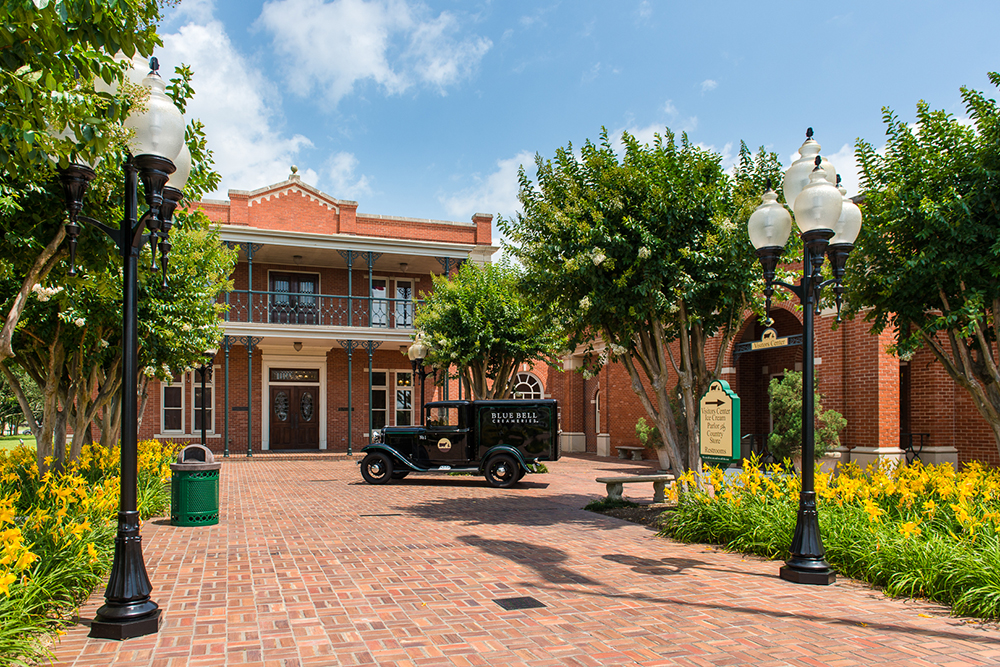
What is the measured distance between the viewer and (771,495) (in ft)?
27.9

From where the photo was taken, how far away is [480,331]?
1745 centimetres

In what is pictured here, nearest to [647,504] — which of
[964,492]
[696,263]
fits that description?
[696,263]

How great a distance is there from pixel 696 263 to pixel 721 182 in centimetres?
156

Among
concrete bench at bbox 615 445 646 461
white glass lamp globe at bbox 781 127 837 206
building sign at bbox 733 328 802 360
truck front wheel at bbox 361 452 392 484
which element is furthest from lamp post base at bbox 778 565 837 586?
concrete bench at bbox 615 445 646 461

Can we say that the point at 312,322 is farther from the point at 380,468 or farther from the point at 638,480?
the point at 638,480

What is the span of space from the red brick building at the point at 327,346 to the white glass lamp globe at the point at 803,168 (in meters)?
12.3

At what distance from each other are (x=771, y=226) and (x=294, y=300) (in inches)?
766

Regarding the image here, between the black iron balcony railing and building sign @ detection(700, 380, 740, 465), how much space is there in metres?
15.5

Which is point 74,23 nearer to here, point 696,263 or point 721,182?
point 696,263

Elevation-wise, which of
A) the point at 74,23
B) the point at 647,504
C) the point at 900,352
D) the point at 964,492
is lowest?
the point at 647,504

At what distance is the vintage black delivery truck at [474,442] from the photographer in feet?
45.8

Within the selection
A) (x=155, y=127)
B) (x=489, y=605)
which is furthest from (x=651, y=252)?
(x=155, y=127)

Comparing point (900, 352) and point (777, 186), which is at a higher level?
point (777, 186)

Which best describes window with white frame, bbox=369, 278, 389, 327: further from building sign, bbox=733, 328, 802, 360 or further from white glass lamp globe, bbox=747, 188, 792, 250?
white glass lamp globe, bbox=747, 188, 792, 250
